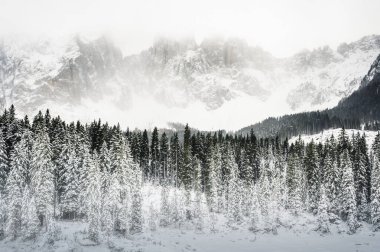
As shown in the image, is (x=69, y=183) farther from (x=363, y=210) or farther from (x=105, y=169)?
(x=363, y=210)

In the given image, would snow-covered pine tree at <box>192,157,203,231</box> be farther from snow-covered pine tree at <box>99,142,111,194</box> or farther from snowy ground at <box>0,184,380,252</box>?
snow-covered pine tree at <box>99,142,111,194</box>

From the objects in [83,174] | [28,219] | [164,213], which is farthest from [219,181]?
[28,219]

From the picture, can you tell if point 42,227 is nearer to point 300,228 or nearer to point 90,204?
point 90,204

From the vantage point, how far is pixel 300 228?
82.9 m

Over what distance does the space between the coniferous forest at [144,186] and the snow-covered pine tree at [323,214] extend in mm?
197

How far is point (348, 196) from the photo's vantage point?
8312 centimetres

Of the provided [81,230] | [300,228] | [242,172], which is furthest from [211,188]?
[81,230]

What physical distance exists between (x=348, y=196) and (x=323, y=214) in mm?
6710

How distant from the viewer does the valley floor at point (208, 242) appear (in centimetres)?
5225

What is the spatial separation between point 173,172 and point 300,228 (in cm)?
3948

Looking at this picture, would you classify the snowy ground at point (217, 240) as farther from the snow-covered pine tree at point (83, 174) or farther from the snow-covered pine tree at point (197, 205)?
the snow-covered pine tree at point (83, 174)

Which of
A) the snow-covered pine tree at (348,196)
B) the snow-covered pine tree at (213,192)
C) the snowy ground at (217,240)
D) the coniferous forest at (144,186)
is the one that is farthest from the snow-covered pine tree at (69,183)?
the snow-covered pine tree at (348,196)

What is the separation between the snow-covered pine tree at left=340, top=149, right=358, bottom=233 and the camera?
80.9 meters

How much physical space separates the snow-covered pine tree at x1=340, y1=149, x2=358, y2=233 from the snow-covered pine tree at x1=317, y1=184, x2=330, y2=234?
3700 millimetres
